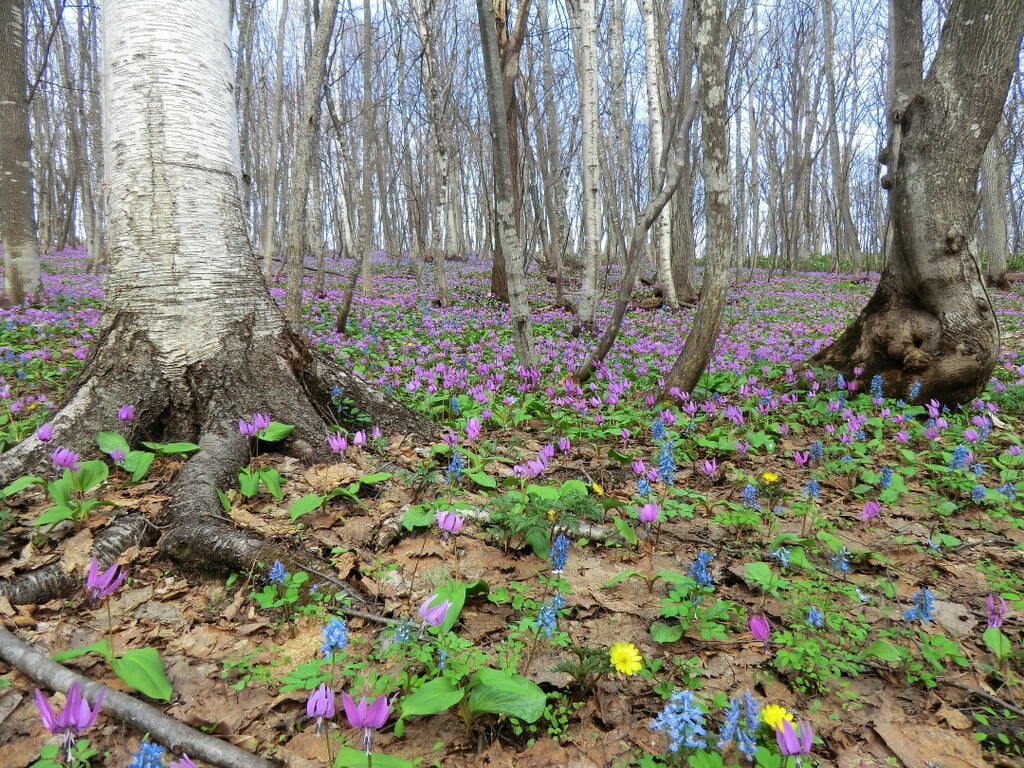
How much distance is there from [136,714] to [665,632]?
1.49 meters

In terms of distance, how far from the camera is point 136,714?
4.23 ft


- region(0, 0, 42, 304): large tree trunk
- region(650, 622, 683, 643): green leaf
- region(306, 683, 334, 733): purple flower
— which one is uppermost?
region(0, 0, 42, 304): large tree trunk

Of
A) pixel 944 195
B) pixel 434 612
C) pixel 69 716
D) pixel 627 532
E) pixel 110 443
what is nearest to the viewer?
pixel 69 716

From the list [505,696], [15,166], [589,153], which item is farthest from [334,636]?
[15,166]

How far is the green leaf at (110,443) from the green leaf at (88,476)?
164 mm

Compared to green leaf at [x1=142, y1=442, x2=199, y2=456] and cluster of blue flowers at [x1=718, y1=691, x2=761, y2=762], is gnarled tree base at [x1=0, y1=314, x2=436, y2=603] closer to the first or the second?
green leaf at [x1=142, y1=442, x2=199, y2=456]

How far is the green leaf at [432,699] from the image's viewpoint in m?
1.21

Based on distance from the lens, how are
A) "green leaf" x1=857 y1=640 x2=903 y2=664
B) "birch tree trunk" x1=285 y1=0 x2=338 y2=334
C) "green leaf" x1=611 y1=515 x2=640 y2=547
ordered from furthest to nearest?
1. "birch tree trunk" x1=285 y1=0 x2=338 y2=334
2. "green leaf" x1=611 y1=515 x2=640 y2=547
3. "green leaf" x1=857 y1=640 x2=903 y2=664

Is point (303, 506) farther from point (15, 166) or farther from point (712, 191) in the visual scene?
point (15, 166)

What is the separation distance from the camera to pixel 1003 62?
3.65m

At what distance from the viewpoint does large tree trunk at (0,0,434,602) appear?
2463 mm

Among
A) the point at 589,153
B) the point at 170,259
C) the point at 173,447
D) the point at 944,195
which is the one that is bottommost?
the point at 173,447

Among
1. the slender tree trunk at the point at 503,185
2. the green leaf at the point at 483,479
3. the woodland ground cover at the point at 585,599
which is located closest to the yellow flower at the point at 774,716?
the woodland ground cover at the point at 585,599

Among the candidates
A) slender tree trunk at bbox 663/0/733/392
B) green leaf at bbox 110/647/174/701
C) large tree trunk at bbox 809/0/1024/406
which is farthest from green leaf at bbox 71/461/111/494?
large tree trunk at bbox 809/0/1024/406
